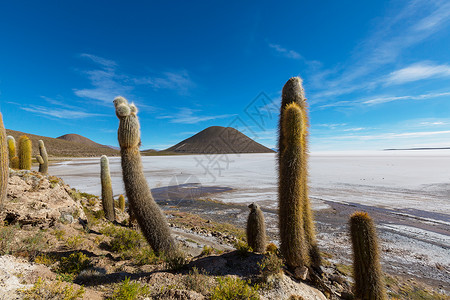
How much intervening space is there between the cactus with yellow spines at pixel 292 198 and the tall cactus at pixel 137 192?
257 cm

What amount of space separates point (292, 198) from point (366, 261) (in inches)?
66.6

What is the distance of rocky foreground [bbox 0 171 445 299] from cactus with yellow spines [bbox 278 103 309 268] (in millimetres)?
373

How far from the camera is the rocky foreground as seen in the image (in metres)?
3.18

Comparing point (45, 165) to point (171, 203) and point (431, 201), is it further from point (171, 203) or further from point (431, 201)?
point (431, 201)

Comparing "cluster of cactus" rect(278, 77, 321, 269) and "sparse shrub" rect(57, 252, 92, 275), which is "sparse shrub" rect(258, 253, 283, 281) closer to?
"cluster of cactus" rect(278, 77, 321, 269)

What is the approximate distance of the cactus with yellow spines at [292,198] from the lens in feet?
14.0

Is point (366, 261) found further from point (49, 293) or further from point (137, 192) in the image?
point (49, 293)

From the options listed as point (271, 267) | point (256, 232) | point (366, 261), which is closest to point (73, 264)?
point (271, 267)

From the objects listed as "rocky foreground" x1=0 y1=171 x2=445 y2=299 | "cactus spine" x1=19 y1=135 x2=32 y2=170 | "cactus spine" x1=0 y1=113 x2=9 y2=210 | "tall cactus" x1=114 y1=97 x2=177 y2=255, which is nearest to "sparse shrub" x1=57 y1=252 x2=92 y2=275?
"rocky foreground" x1=0 y1=171 x2=445 y2=299

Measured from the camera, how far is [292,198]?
4297 millimetres

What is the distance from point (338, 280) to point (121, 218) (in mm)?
8720

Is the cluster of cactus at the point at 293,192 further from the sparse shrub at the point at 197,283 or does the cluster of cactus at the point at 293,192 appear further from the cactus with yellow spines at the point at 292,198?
the sparse shrub at the point at 197,283

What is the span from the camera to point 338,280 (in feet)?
16.8

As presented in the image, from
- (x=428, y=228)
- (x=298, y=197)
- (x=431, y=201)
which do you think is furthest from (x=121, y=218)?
(x=431, y=201)
